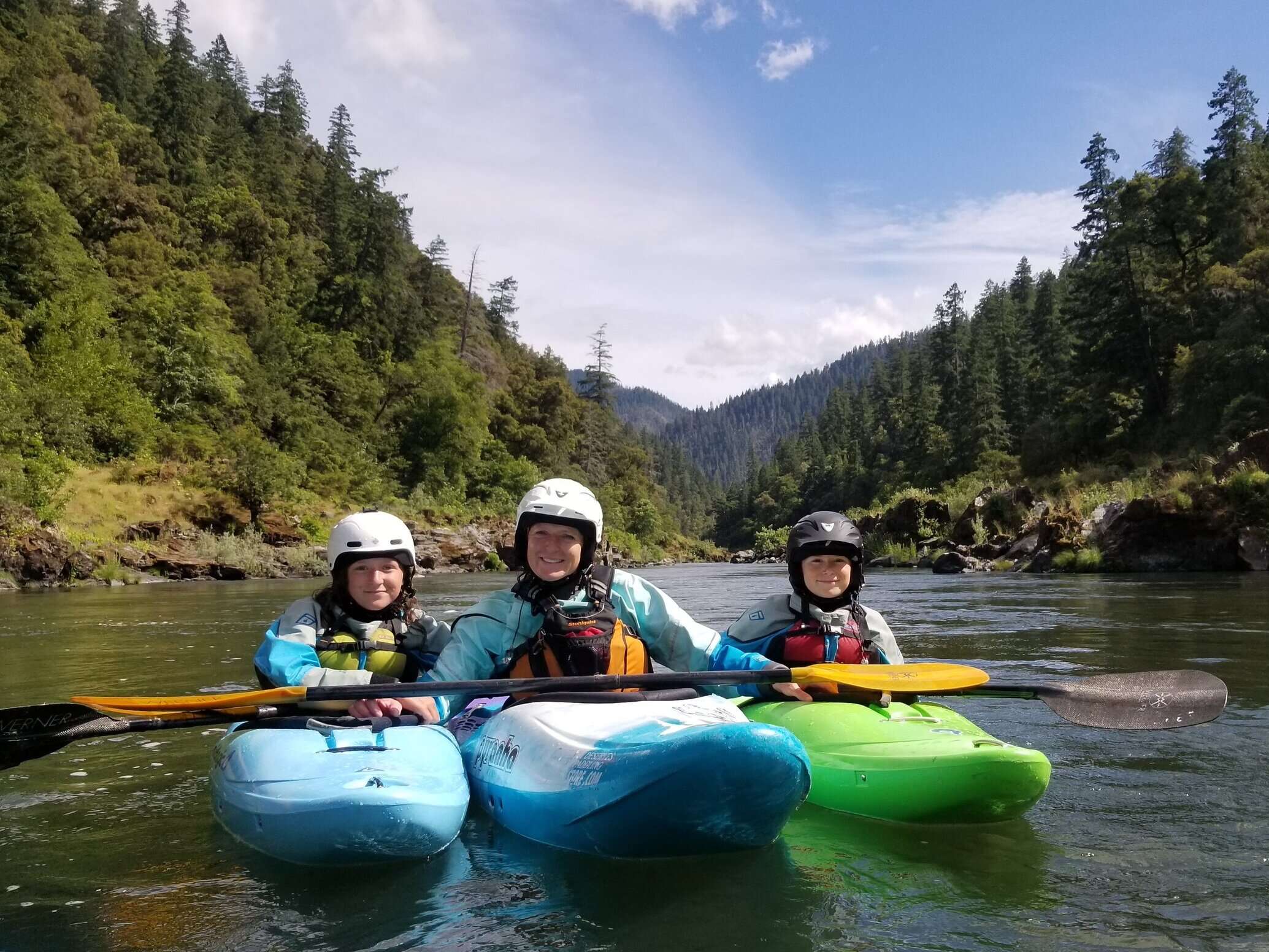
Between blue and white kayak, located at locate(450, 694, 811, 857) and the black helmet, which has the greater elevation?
the black helmet

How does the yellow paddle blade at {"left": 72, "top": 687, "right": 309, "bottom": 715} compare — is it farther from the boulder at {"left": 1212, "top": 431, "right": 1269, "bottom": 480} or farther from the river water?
the boulder at {"left": 1212, "top": 431, "right": 1269, "bottom": 480}

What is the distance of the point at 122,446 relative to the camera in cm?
2836

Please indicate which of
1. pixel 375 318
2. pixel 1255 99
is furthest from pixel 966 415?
A: pixel 375 318

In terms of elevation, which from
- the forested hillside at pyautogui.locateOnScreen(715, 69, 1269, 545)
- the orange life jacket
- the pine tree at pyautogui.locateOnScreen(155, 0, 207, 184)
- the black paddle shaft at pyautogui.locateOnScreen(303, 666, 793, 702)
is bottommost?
the black paddle shaft at pyautogui.locateOnScreen(303, 666, 793, 702)

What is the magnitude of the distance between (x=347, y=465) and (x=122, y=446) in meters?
10.4

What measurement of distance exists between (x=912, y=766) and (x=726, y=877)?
2.88 ft

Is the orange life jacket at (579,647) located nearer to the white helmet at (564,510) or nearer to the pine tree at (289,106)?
the white helmet at (564,510)

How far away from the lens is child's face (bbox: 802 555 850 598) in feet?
15.1

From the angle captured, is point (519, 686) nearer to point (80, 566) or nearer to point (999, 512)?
point (80, 566)

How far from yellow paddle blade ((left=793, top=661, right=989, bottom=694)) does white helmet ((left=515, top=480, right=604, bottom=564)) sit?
1.03m

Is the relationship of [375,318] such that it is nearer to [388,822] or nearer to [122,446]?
[122,446]

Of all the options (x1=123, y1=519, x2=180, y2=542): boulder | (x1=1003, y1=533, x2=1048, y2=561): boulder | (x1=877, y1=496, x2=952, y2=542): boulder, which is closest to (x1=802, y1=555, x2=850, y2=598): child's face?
(x1=1003, y1=533, x2=1048, y2=561): boulder

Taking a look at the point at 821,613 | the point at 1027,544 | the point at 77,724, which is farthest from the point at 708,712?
the point at 1027,544

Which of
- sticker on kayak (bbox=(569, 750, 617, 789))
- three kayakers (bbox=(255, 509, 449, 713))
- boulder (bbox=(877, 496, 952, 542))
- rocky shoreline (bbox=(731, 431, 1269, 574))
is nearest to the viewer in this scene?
sticker on kayak (bbox=(569, 750, 617, 789))
